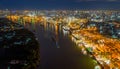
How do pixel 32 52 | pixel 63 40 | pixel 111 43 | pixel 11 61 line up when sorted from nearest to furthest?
pixel 11 61 < pixel 32 52 < pixel 111 43 < pixel 63 40

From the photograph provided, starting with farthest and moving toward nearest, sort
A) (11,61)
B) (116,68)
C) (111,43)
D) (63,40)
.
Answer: (63,40), (111,43), (11,61), (116,68)

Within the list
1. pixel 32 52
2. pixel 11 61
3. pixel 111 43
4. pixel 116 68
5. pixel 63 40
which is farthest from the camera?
pixel 63 40

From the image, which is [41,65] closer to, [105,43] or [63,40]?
[105,43]

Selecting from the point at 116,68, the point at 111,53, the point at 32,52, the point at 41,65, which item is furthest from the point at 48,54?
the point at 116,68

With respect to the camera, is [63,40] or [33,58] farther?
[63,40]

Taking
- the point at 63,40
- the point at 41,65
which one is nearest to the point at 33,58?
the point at 41,65

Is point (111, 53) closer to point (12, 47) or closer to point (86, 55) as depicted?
point (86, 55)

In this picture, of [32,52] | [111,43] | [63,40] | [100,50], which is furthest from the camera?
[63,40]

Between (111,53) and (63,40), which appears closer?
(111,53)
